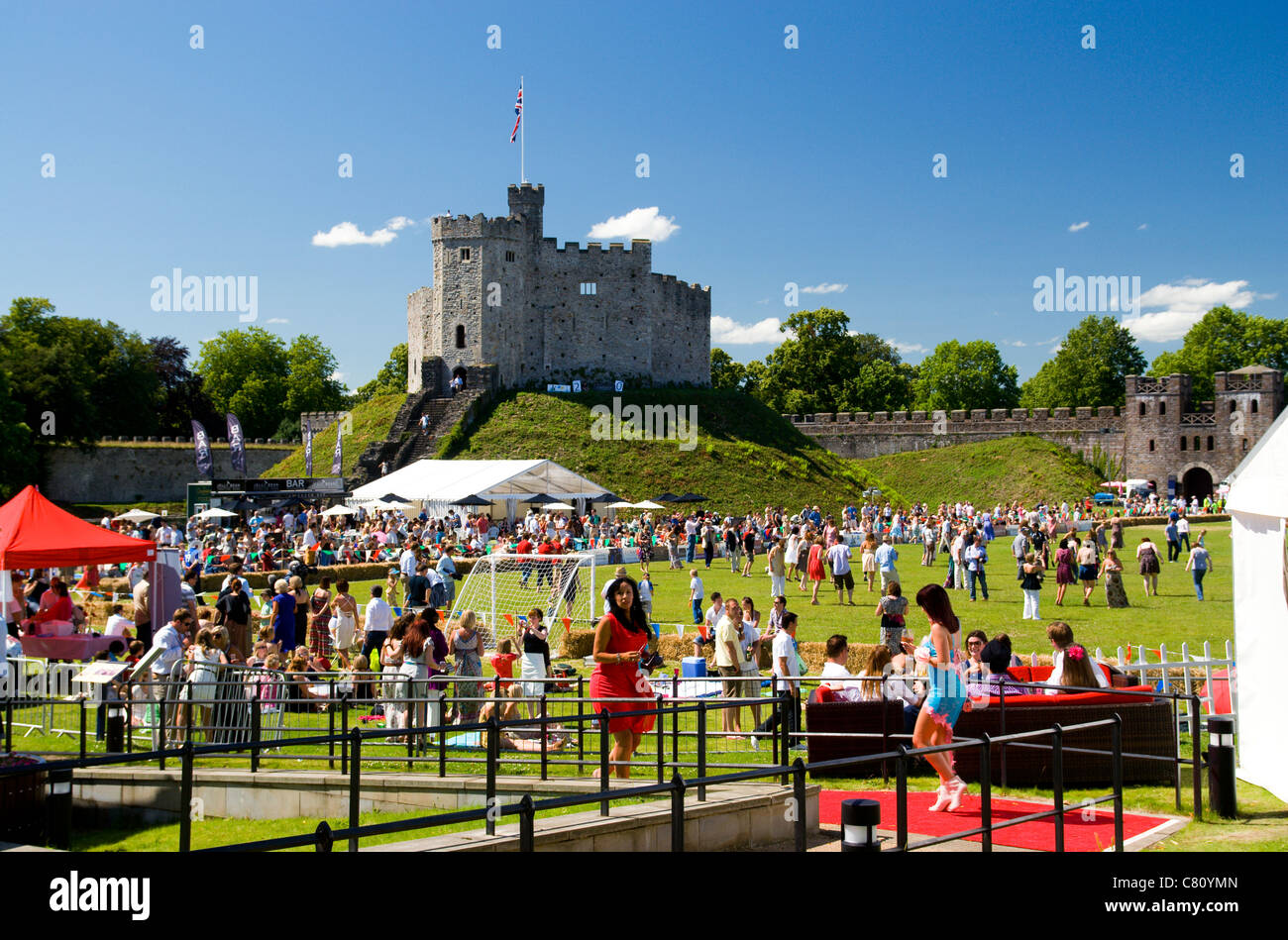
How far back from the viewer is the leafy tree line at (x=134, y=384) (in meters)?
63.5

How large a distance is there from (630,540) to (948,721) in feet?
92.9

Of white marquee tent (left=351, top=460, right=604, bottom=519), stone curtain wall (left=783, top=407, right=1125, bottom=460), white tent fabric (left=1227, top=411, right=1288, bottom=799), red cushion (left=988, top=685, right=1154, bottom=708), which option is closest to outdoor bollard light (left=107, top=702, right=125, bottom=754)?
red cushion (left=988, top=685, right=1154, bottom=708)

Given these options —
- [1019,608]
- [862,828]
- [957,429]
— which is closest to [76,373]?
[957,429]

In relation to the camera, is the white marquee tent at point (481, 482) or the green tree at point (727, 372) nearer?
the white marquee tent at point (481, 482)

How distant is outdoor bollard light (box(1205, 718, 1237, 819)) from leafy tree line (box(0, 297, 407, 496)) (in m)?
55.5

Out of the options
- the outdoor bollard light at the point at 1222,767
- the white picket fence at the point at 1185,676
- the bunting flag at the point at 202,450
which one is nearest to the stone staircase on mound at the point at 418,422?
the bunting flag at the point at 202,450

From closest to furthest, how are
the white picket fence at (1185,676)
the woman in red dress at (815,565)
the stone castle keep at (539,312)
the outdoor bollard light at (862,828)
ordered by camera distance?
the outdoor bollard light at (862,828) → the white picket fence at (1185,676) → the woman in red dress at (815,565) → the stone castle keep at (539,312)

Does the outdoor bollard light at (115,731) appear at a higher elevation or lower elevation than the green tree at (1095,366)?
lower

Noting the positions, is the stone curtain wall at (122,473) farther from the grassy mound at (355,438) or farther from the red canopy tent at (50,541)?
the red canopy tent at (50,541)

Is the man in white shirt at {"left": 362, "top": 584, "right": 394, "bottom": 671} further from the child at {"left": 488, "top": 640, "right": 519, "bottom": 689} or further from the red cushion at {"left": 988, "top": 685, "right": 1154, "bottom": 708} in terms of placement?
the red cushion at {"left": 988, "top": 685, "right": 1154, "bottom": 708}

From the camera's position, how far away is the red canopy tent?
14258 millimetres

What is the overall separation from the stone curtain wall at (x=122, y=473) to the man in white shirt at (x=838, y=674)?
2520 inches
